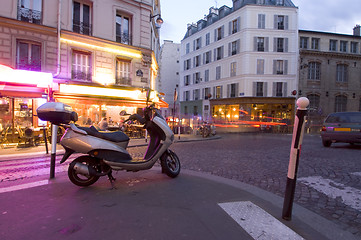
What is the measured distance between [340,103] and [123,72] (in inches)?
1134

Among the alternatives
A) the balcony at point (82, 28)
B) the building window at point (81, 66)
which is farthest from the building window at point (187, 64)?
the building window at point (81, 66)

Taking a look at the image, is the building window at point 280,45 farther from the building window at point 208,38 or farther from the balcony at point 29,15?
the balcony at point 29,15

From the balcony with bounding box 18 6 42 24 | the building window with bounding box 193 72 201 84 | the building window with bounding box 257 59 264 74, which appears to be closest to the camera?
the balcony with bounding box 18 6 42 24

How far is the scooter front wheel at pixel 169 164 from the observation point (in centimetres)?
419

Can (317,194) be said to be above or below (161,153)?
below

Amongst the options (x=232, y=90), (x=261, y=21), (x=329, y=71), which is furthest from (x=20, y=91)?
(x=329, y=71)

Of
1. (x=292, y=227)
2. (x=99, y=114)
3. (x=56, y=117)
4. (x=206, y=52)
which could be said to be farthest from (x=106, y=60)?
(x=206, y=52)

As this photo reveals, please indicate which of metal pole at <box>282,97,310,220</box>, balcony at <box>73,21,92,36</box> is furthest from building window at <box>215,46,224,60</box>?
metal pole at <box>282,97,310,220</box>

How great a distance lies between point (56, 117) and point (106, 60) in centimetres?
1176

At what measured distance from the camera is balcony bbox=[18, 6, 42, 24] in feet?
38.4

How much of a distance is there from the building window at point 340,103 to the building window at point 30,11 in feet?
110

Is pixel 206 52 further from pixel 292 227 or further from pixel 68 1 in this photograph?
pixel 292 227

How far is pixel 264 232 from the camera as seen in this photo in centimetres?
229

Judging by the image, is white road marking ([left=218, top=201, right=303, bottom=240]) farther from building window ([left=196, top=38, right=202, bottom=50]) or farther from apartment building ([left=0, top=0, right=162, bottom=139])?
building window ([left=196, top=38, right=202, bottom=50])
